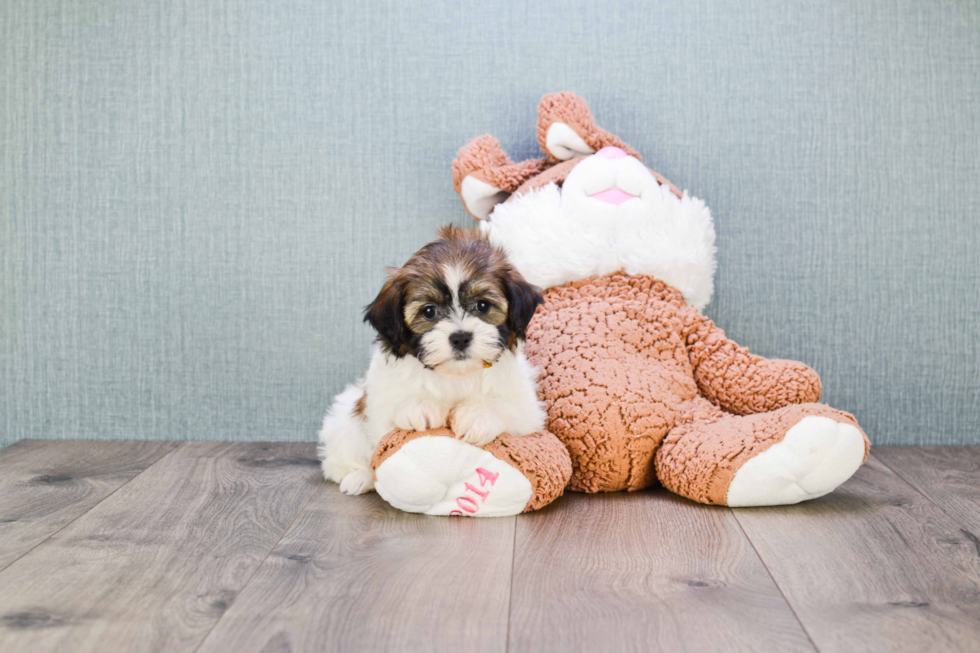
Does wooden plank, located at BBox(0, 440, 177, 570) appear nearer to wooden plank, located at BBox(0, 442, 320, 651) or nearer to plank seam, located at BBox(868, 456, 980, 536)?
wooden plank, located at BBox(0, 442, 320, 651)

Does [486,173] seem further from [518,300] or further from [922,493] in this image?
[922,493]

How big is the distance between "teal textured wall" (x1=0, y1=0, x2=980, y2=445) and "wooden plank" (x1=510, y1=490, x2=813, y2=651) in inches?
38.5

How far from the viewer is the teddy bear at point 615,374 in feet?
5.88

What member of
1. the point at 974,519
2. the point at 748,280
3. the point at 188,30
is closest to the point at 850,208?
the point at 748,280

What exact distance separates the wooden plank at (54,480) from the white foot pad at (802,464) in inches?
62.7

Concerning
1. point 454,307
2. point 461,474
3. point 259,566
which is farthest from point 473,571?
point 454,307

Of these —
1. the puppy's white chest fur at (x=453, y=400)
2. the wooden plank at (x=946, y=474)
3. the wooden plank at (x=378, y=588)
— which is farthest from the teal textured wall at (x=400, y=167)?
the wooden plank at (x=378, y=588)

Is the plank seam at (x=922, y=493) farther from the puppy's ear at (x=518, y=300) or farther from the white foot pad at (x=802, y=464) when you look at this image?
the puppy's ear at (x=518, y=300)

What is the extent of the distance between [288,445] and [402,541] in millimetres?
1007

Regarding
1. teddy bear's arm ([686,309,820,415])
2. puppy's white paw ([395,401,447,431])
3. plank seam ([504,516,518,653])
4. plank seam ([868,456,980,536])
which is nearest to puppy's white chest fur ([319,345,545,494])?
puppy's white paw ([395,401,447,431])

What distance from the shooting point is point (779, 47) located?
8.07 ft

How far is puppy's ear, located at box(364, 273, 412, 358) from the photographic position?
170cm

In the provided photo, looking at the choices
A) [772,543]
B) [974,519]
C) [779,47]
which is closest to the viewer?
[772,543]

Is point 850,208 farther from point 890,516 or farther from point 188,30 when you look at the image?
point 188,30
